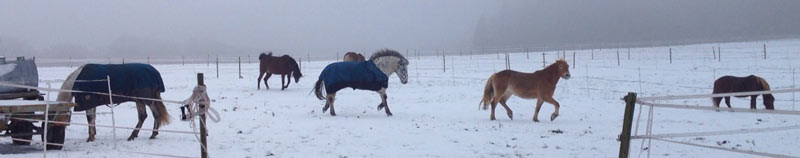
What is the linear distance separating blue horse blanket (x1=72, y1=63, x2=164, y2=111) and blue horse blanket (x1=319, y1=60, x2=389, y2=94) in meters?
4.36

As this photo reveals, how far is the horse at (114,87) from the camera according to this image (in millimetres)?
9188

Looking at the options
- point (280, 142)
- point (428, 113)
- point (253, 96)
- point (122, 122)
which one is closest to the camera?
point (280, 142)

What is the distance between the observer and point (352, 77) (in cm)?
1388

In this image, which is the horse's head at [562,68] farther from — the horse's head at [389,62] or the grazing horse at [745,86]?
the grazing horse at [745,86]

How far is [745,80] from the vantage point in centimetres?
1593

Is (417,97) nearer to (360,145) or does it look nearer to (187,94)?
(187,94)

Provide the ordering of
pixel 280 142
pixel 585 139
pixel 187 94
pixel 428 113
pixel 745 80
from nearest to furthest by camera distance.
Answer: pixel 280 142
pixel 585 139
pixel 428 113
pixel 745 80
pixel 187 94

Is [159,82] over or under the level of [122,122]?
over

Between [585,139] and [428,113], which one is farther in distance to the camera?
[428,113]

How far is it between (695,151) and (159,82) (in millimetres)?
7750

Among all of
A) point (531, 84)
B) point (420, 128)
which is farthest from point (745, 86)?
point (420, 128)

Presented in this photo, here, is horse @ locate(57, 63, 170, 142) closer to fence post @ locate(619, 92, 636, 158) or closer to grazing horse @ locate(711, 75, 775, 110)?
fence post @ locate(619, 92, 636, 158)

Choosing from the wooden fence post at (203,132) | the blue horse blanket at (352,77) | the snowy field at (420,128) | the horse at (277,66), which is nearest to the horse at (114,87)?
the snowy field at (420,128)

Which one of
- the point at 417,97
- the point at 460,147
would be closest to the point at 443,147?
the point at 460,147
